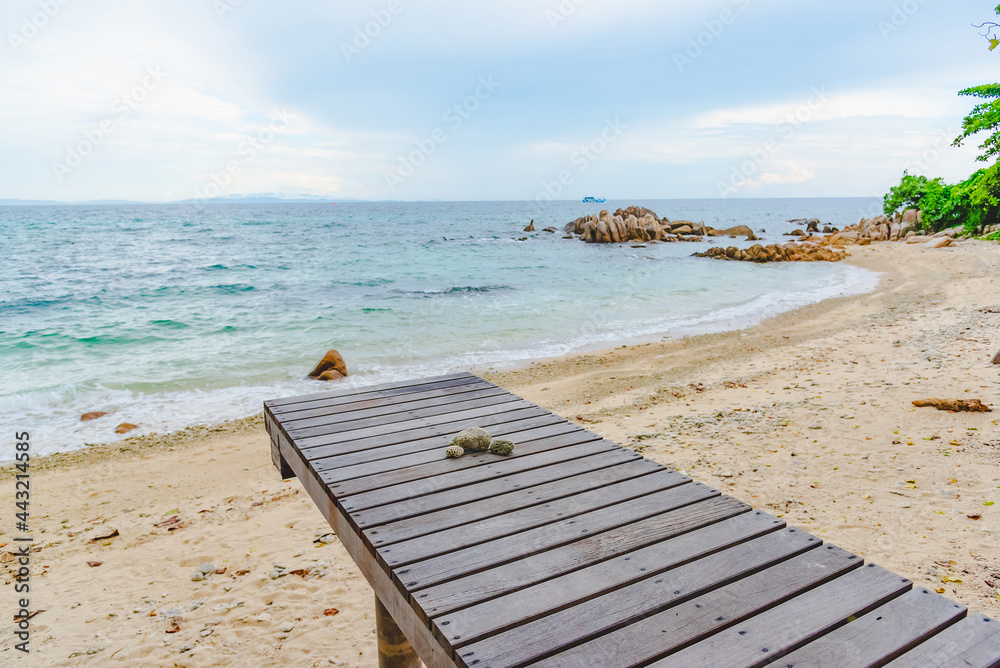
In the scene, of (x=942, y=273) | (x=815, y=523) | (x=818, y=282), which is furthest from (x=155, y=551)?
(x=942, y=273)

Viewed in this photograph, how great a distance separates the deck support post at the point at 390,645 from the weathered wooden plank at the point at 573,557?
1.20 metres

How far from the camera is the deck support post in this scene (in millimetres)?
3213

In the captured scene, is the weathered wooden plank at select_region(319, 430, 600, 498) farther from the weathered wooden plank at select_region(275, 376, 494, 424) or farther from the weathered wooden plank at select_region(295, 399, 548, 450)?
the weathered wooden plank at select_region(275, 376, 494, 424)

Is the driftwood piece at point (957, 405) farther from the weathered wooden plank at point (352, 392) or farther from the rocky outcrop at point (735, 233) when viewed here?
the rocky outcrop at point (735, 233)

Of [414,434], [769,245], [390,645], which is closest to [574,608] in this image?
[390,645]

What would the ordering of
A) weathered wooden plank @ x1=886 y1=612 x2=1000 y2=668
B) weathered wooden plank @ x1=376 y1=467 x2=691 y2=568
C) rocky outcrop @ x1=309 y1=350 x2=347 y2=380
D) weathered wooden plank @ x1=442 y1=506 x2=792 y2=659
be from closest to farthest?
weathered wooden plank @ x1=886 y1=612 x2=1000 y2=668 → weathered wooden plank @ x1=442 y1=506 x2=792 y2=659 → weathered wooden plank @ x1=376 y1=467 x2=691 y2=568 → rocky outcrop @ x1=309 y1=350 x2=347 y2=380

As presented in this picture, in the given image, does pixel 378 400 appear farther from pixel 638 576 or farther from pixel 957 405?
pixel 957 405

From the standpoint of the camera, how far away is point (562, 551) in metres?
2.50

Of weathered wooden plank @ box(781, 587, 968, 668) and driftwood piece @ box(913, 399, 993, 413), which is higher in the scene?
weathered wooden plank @ box(781, 587, 968, 668)

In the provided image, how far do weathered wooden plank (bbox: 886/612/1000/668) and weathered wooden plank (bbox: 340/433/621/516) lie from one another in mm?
1902

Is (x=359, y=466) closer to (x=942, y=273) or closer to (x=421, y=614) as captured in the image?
(x=421, y=614)

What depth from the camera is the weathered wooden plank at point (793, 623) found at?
1869 mm

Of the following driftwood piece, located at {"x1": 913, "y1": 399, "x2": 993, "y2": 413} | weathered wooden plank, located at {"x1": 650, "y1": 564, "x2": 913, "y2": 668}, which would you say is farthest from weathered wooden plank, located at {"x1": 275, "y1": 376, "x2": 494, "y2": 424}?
driftwood piece, located at {"x1": 913, "y1": 399, "x2": 993, "y2": 413}

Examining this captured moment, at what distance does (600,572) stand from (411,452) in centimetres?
170
